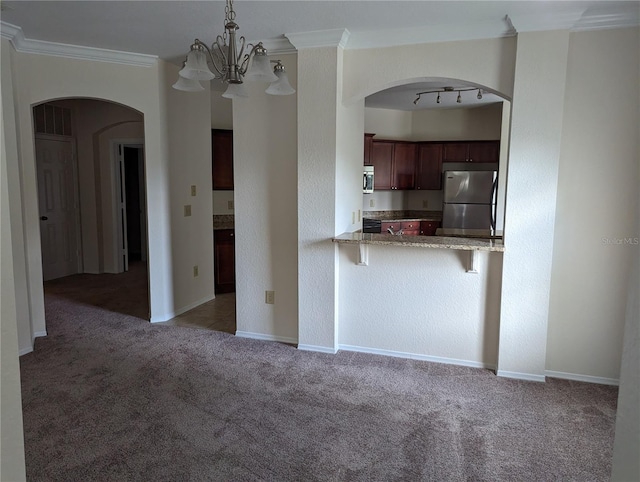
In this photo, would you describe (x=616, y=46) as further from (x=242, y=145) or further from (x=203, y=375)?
(x=203, y=375)

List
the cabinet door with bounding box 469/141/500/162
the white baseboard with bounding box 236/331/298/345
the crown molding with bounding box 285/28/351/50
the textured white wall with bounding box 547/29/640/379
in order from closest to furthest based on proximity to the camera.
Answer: the textured white wall with bounding box 547/29/640/379 < the crown molding with bounding box 285/28/351/50 < the white baseboard with bounding box 236/331/298/345 < the cabinet door with bounding box 469/141/500/162

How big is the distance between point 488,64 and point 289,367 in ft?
8.76

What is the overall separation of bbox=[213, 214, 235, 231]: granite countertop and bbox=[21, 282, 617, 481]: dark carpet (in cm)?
216

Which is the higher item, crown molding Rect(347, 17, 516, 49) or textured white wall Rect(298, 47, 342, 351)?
crown molding Rect(347, 17, 516, 49)

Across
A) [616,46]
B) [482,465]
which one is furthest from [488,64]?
[482,465]

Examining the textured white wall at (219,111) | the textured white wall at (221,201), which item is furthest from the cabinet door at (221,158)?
the textured white wall at (219,111)

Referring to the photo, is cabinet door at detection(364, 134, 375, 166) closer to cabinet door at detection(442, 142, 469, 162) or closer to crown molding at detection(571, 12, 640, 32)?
cabinet door at detection(442, 142, 469, 162)

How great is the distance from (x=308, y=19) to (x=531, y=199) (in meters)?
2.00

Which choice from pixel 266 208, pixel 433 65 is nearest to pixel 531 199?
pixel 433 65

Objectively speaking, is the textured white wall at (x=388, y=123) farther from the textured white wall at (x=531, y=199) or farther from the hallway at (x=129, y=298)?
the textured white wall at (x=531, y=199)

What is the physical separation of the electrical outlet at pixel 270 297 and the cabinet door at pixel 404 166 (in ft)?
11.7

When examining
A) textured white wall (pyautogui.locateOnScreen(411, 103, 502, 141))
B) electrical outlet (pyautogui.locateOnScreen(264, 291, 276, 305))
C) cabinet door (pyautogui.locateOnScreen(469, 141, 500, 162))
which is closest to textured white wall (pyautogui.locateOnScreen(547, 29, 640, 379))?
electrical outlet (pyautogui.locateOnScreen(264, 291, 276, 305))

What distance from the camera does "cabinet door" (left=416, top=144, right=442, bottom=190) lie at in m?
6.86

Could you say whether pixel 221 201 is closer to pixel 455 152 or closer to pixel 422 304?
pixel 422 304
